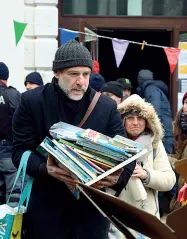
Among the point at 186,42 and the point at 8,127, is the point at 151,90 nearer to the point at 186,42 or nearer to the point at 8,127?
the point at 186,42

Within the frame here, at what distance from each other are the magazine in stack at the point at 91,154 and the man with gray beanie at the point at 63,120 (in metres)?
0.31

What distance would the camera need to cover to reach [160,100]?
8.90 metres

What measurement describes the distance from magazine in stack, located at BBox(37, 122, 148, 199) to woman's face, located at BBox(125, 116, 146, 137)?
A: 168cm

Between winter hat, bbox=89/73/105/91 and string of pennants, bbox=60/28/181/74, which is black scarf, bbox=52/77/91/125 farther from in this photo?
string of pennants, bbox=60/28/181/74

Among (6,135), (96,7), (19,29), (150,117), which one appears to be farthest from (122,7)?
(150,117)

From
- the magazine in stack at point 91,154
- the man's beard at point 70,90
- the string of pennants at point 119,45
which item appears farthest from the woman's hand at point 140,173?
the string of pennants at point 119,45

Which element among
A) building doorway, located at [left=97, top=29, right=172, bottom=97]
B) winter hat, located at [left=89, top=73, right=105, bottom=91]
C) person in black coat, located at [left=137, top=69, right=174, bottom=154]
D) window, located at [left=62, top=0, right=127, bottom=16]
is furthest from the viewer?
building doorway, located at [left=97, top=29, right=172, bottom=97]

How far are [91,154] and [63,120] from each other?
1.47 ft

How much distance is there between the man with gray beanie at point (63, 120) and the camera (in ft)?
11.1

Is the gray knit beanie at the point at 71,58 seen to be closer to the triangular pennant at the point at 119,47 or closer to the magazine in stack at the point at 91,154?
the magazine in stack at the point at 91,154

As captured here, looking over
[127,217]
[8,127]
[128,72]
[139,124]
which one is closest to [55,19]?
[8,127]

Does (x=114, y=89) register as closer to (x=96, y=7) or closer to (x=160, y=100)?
(x=160, y=100)

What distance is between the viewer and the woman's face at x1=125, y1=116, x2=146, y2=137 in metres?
4.76

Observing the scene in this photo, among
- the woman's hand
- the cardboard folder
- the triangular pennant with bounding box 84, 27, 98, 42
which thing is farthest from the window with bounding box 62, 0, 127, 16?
the cardboard folder
